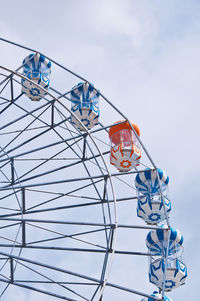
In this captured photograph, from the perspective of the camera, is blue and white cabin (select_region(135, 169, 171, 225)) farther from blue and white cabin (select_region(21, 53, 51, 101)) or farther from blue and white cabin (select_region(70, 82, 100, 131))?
blue and white cabin (select_region(21, 53, 51, 101))

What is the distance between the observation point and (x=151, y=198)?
55.8 feet

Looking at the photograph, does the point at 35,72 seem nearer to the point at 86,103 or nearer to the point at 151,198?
the point at 86,103

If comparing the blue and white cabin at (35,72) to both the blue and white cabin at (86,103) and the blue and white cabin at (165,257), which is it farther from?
the blue and white cabin at (165,257)

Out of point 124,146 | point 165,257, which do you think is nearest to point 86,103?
point 124,146

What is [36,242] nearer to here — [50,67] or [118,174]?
[118,174]

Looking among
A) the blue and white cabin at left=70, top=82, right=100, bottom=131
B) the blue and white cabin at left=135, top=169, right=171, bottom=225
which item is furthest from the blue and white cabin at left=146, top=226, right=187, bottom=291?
the blue and white cabin at left=70, top=82, right=100, bottom=131

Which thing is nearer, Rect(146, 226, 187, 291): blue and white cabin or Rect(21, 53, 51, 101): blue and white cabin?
Rect(146, 226, 187, 291): blue and white cabin

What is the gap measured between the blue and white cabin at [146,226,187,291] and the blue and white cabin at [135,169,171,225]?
0.54m

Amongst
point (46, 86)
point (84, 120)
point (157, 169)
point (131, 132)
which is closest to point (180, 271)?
point (157, 169)

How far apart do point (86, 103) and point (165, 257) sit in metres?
5.75

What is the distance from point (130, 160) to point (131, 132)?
38.1 inches

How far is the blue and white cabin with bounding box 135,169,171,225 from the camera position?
16.9 m

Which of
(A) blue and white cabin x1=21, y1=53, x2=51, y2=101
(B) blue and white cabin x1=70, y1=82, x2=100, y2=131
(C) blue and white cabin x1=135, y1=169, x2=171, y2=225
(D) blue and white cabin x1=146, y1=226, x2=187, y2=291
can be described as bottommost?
(D) blue and white cabin x1=146, y1=226, x2=187, y2=291

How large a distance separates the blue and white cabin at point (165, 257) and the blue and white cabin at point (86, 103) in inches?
167
